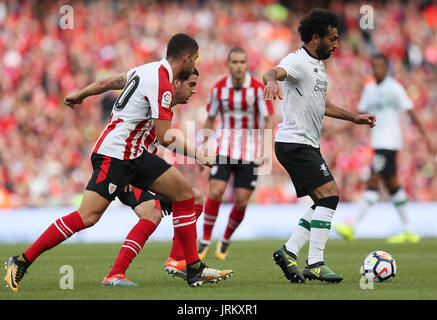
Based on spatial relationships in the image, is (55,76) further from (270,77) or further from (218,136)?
(270,77)

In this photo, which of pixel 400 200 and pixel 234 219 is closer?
pixel 234 219

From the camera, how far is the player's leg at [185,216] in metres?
6.32

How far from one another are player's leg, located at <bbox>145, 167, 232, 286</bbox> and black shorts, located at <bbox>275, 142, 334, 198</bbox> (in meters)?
1.05

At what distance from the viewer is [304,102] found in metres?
6.90

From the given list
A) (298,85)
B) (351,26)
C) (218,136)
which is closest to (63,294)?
(298,85)

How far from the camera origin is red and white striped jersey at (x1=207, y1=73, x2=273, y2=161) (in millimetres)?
10305

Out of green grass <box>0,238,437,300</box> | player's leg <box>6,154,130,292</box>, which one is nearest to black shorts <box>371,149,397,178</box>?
green grass <box>0,238,437,300</box>

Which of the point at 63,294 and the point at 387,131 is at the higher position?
the point at 387,131

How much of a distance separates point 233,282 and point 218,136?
3.96 meters

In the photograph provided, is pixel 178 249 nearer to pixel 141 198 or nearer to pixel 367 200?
pixel 141 198

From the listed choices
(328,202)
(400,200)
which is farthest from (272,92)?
(400,200)

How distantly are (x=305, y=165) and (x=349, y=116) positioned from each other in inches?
26.8
